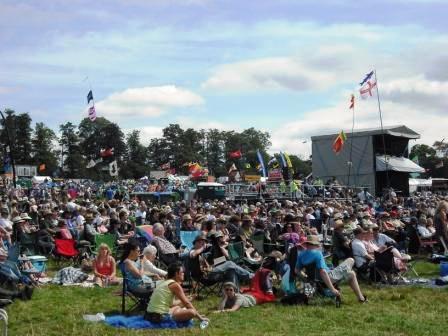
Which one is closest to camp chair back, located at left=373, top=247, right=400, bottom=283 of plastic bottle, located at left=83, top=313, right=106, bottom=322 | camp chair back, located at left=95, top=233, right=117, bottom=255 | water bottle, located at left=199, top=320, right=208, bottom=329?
water bottle, located at left=199, top=320, right=208, bottom=329

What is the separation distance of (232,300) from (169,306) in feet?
4.35

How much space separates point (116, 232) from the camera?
14352mm

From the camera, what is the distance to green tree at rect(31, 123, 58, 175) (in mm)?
102994

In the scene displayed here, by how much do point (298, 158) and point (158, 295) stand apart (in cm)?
11916

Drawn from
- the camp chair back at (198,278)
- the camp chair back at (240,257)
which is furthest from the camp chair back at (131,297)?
the camp chair back at (240,257)

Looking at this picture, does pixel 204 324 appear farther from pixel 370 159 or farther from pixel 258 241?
pixel 370 159

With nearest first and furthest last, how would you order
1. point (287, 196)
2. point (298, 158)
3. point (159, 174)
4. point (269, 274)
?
point (269, 274) < point (287, 196) < point (159, 174) < point (298, 158)

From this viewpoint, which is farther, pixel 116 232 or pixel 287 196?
pixel 287 196

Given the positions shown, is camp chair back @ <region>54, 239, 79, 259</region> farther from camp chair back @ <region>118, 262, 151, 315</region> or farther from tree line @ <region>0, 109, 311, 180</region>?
tree line @ <region>0, 109, 311, 180</region>

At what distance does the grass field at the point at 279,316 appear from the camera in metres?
7.13

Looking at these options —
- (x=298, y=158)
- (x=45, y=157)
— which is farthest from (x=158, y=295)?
(x=298, y=158)

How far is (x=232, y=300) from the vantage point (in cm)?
866

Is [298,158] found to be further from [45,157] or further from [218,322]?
[218,322]

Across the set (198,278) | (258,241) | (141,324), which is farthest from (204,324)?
(258,241)
